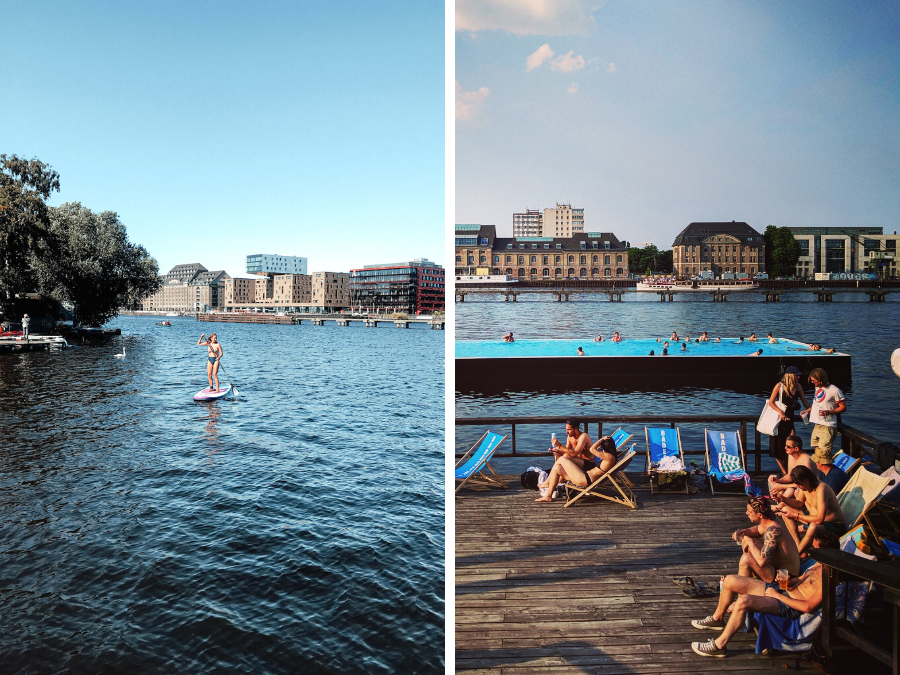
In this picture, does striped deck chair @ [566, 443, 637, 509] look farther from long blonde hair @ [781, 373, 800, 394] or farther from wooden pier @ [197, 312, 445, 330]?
wooden pier @ [197, 312, 445, 330]

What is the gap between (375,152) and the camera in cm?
6375

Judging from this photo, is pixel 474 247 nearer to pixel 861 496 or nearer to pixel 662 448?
pixel 662 448

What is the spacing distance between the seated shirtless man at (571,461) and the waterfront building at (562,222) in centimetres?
1798

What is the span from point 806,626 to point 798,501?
884 millimetres

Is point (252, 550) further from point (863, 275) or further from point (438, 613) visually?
point (863, 275)

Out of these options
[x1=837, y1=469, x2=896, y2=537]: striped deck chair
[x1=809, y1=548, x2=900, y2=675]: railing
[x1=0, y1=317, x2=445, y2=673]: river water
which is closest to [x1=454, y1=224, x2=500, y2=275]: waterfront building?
[x1=0, y1=317, x2=445, y2=673]: river water

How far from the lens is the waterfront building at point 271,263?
10375 cm

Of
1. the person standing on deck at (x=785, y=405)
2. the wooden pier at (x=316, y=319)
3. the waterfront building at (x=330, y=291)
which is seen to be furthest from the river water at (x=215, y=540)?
the waterfront building at (x=330, y=291)

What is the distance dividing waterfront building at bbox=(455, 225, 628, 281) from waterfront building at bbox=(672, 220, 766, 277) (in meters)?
2.83

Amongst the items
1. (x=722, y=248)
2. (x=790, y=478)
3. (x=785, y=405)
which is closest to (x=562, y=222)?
(x=722, y=248)

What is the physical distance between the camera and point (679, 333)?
25656 millimetres

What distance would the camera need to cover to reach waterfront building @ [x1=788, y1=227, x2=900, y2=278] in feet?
57.8

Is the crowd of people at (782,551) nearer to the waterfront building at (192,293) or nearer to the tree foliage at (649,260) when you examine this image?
the tree foliage at (649,260)

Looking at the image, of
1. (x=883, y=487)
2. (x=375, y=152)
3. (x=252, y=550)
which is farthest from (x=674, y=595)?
(x=375, y=152)
